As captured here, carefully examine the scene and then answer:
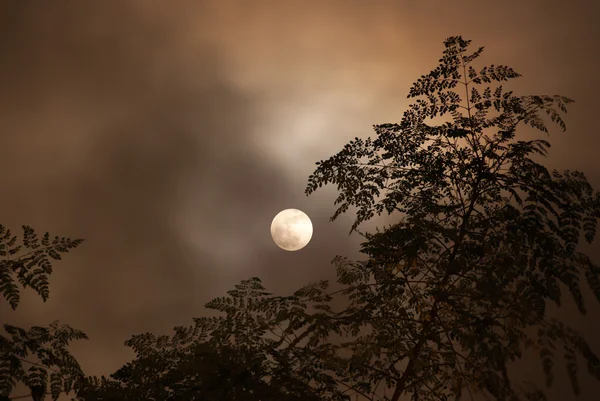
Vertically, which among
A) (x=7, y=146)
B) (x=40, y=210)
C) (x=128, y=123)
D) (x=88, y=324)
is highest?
(x=128, y=123)

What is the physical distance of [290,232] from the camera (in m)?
7.11

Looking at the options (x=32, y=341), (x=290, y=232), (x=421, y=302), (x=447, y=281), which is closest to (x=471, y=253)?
(x=447, y=281)

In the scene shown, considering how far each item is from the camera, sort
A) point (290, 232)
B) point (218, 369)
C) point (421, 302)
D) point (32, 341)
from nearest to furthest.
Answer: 1. point (218, 369)
2. point (32, 341)
3. point (421, 302)
4. point (290, 232)

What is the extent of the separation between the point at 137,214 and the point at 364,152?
752 centimetres

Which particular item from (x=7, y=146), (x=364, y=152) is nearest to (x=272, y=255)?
(x=7, y=146)

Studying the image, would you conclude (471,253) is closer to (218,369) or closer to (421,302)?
(421,302)

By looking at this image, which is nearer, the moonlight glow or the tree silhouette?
the tree silhouette

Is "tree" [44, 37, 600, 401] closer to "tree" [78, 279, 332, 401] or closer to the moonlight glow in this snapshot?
"tree" [78, 279, 332, 401]

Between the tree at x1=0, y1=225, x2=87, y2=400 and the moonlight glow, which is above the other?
the moonlight glow

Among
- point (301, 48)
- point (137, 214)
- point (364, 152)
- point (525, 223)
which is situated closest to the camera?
point (525, 223)

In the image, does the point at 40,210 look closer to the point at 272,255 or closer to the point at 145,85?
the point at 145,85

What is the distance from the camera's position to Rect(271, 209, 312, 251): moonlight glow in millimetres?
7090

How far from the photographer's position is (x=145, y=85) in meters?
8.88

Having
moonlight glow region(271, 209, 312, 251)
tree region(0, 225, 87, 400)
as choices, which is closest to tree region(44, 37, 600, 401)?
tree region(0, 225, 87, 400)
